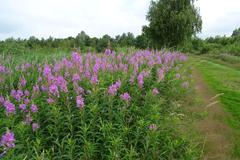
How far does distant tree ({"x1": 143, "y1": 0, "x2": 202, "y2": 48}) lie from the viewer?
76.3ft

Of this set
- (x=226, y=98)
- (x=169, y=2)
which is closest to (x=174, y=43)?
(x=169, y=2)

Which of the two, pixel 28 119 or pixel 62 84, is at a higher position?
pixel 62 84

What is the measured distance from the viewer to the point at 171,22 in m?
23.2

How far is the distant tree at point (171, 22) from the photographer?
76.3ft

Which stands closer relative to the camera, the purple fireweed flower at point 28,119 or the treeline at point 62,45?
the purple fireweed flower at point 28,119

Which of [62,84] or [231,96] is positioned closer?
[62,84]

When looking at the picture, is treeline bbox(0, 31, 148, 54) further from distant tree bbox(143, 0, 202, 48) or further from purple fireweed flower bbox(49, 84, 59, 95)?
purple fireweed flower bbox(49, 84, 59, 95)

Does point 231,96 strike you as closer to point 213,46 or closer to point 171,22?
point 171,22

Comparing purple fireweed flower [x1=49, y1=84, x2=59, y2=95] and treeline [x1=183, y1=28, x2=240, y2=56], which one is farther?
treeline [x1=183, y1=28, x2=240, y2=56]

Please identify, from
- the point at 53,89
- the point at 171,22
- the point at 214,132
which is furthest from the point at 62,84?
the point at 171,22

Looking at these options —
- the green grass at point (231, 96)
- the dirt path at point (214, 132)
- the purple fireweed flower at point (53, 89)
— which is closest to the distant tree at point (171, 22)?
the green grass at point (231, 96)

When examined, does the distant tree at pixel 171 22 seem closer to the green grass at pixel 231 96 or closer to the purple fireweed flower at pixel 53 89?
the green grass at pixel 231 96

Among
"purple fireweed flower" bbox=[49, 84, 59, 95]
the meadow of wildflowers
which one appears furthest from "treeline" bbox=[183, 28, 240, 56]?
"purple fireweed flower" bbox=[49, 84, 59, 95]

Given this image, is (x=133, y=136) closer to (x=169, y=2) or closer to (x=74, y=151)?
(x=74, y=151)
